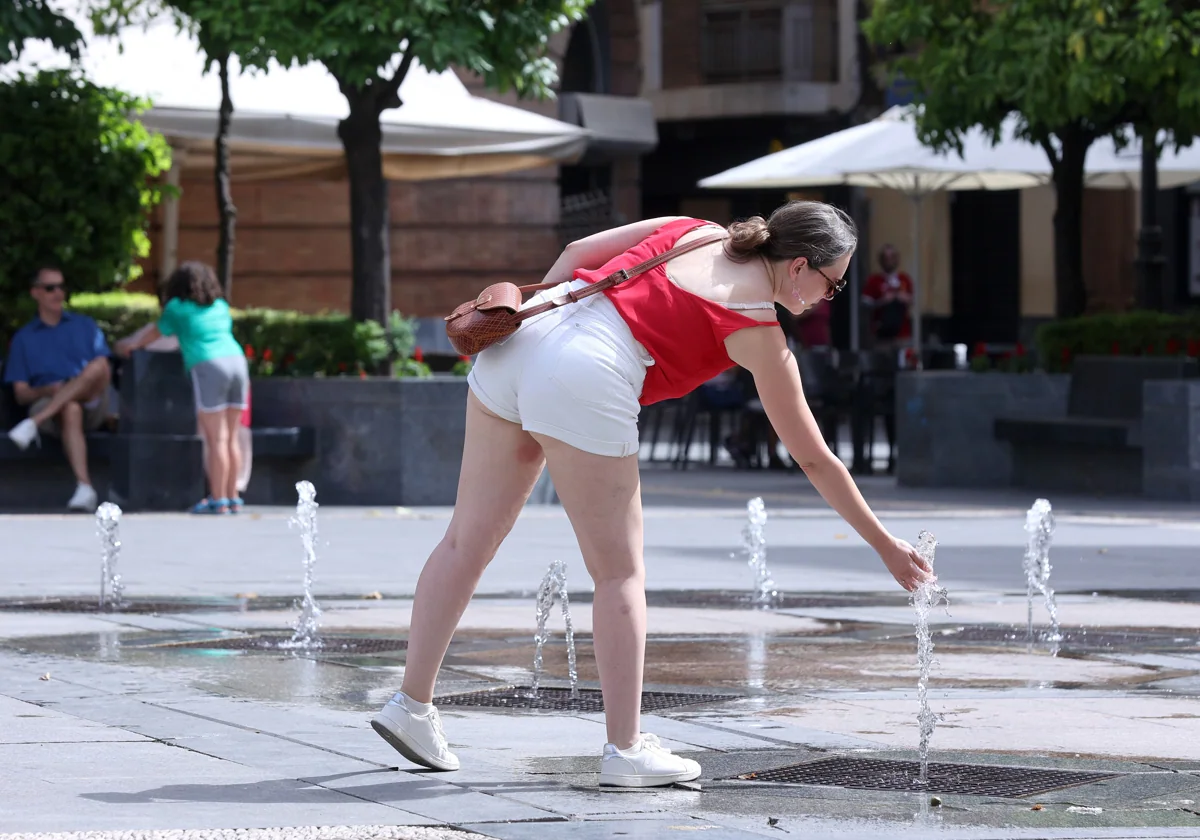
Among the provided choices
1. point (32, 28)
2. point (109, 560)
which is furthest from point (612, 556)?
point (32, 28)

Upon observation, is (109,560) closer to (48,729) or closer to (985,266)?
(48,729)

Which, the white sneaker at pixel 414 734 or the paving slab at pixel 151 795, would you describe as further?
the white sneaker at pixel 414 734

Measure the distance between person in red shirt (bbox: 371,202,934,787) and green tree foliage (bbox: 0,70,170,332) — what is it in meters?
10.5

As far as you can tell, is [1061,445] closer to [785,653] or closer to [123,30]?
[123,30]

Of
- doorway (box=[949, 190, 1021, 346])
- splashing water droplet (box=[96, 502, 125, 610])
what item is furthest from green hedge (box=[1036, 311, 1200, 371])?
doorway (box=[949, 190, 1021, 346])

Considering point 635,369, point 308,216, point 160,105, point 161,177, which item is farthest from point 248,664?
point 308,216

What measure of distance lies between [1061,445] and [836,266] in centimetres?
1160

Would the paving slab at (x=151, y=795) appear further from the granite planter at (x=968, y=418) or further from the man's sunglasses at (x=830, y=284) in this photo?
the granite planter at (x=968, y=418)

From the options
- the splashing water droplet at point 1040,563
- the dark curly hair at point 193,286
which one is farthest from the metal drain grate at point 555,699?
the dark curly hair at point 193,286

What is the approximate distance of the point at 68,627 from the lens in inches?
323

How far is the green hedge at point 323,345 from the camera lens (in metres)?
15.1

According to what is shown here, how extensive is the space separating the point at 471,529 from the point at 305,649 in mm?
2439

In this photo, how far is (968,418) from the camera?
1705 centimetres

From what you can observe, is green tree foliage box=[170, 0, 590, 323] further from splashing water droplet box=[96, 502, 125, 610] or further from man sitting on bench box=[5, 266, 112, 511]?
splashing water droplet box=[96, 502, 125, 610]
